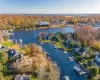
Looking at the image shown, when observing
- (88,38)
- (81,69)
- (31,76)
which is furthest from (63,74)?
(88,38)

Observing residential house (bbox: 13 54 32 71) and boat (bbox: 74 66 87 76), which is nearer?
residential house (bbox: 13 54 32 71)

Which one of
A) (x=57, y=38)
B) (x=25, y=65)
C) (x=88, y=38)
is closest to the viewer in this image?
(x=25, y=65)

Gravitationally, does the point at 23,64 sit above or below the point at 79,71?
above

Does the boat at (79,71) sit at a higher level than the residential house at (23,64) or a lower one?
lower

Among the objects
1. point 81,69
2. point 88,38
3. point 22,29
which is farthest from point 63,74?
point 22,29

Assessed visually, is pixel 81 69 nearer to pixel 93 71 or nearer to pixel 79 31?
pixel 93 71

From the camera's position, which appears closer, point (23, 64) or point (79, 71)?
point (23, 64)

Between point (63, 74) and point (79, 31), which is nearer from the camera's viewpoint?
point (63, 74)

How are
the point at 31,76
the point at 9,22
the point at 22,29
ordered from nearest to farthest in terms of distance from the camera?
1. the point at 31,76
2. the point at 22,29
3. the point at 9,22

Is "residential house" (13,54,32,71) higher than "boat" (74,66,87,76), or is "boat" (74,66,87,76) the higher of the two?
"residential house" (13,54,32,71)

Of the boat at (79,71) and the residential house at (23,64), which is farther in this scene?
the boat at (79,71)
